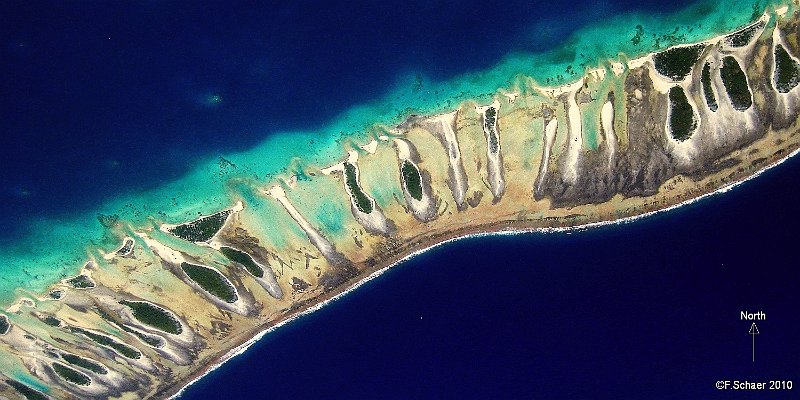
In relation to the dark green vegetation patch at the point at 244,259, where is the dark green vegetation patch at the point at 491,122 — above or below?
above

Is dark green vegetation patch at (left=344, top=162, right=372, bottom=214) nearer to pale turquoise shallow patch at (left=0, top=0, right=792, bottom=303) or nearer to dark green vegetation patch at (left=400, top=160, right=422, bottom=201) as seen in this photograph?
pale turquoise shallow patch at (left=0, top=0, right=792, bottom=303)

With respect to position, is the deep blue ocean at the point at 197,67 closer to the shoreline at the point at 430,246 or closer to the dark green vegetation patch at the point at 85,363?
the shoreline at the point at 430,246

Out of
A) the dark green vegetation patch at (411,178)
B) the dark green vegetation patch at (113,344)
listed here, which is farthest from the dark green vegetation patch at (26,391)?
the dark green vegetation patch at (411,178)

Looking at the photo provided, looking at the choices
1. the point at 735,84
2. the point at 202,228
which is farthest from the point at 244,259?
the point at 735,84

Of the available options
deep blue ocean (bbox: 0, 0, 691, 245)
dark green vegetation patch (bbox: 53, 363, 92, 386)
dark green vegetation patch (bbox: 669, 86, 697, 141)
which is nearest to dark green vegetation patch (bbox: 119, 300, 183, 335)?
dark green vegetation patch (bbox: 53, 363, 92, 386)

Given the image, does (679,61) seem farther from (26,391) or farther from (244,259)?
(26,391)

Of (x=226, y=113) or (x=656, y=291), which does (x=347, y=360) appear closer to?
(x=226, y=113)
